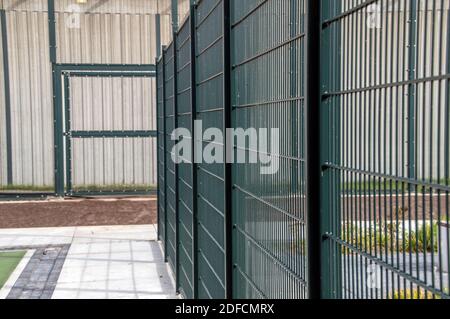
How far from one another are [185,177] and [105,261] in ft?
11.0

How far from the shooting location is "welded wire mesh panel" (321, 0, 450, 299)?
2109mm

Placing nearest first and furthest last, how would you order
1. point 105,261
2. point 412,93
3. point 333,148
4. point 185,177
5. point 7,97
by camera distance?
point 412,93, point 333,148, point 185,177, point 105,261, point 7,97

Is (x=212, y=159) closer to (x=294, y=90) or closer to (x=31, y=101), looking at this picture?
(x=294, y=90)

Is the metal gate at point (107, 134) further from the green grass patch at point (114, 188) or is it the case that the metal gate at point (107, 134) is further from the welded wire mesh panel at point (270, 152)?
the welded wire mesh panel at point (270, 152)

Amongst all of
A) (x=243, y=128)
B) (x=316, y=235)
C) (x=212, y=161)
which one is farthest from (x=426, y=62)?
(x=212, y=161)

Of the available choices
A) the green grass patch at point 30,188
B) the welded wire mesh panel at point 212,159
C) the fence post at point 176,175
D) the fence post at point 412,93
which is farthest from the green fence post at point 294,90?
the green grass patch at point 30,188

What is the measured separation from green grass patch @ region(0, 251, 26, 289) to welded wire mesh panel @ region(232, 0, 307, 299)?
5.78 metres

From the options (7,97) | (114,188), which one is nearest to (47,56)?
(7,97)

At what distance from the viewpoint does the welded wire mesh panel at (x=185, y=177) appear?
7.61 meters

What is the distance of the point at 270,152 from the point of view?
3904 millimetres

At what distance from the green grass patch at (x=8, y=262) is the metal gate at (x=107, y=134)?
23.4 ft

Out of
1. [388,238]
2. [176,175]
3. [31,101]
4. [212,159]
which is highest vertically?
[31,101]
